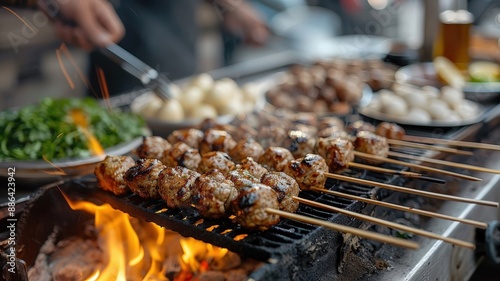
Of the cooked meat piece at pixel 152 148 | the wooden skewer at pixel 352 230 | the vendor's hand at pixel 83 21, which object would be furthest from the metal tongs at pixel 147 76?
the wooden skewer at pixel 352 230

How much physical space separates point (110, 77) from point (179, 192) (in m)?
4.82

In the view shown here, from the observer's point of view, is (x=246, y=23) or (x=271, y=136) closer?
(x=271, y=136)

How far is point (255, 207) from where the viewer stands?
232 centimetres

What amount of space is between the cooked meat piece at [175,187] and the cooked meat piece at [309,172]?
552 millimetres

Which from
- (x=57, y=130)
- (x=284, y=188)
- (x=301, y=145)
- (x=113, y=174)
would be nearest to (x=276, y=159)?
(x=301, y=145)

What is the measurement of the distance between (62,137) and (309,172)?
6.46ft

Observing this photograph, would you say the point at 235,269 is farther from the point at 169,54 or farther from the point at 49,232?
the point at 169,54

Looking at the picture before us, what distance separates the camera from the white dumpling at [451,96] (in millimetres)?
4396

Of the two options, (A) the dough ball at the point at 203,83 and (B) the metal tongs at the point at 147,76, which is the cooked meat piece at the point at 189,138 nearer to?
(B) the metal tongs at the point at 147,76

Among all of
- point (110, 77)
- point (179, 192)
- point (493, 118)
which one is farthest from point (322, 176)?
point (110, 77)

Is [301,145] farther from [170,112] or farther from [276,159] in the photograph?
[170,112]

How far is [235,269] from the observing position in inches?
104

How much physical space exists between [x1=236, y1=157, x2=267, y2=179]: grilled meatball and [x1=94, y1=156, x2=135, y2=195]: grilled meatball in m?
0.67

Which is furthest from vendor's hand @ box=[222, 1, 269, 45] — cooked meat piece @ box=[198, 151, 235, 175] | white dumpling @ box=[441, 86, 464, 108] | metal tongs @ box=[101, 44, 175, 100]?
cooked meat piece @ box=[198, 151, 235, 175]
